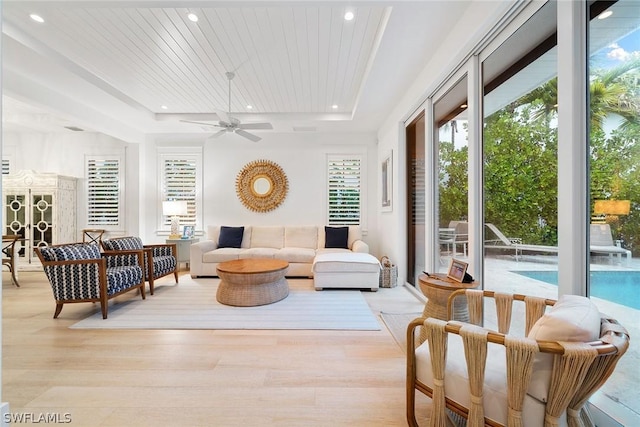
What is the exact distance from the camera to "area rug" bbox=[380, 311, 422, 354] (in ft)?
8.28

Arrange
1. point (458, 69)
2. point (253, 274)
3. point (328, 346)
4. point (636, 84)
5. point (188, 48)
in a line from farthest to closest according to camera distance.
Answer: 1. point (253, 274)
2. point (188, 48)
3. point (458, 69)
4. point (328, 346)
5. point (636, 84)

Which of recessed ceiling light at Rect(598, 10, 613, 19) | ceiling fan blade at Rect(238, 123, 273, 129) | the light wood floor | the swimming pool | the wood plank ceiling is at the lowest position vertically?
the light wood floor

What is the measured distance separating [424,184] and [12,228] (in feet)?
23.3

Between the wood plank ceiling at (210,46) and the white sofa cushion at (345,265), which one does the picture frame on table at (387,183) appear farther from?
the wood plank ceiling at (210,46)

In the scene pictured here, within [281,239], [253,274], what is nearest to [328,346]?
[253,274]

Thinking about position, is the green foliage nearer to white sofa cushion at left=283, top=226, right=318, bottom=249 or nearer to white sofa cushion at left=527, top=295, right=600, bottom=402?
white sofa cushion at left=527, top=295, right=600, bottom=402

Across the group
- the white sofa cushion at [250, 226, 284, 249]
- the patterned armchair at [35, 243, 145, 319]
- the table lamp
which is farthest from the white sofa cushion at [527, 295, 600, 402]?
the table lamp

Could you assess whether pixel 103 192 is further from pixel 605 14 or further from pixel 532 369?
pixel 605 14

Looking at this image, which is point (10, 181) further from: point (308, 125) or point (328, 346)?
point (328, 346)

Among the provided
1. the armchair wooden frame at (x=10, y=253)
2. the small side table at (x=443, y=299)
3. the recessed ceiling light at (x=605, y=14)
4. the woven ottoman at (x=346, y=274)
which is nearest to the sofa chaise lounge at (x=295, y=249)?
the woven ottoman at (x=346, y=274)

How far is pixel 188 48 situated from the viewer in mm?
3061

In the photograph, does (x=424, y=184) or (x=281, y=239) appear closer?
(x=424, y=184)

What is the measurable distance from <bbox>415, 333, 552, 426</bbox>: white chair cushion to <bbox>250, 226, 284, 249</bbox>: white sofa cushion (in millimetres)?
4235

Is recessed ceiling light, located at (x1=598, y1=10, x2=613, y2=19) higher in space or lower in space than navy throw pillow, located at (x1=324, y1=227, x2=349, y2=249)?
higher
